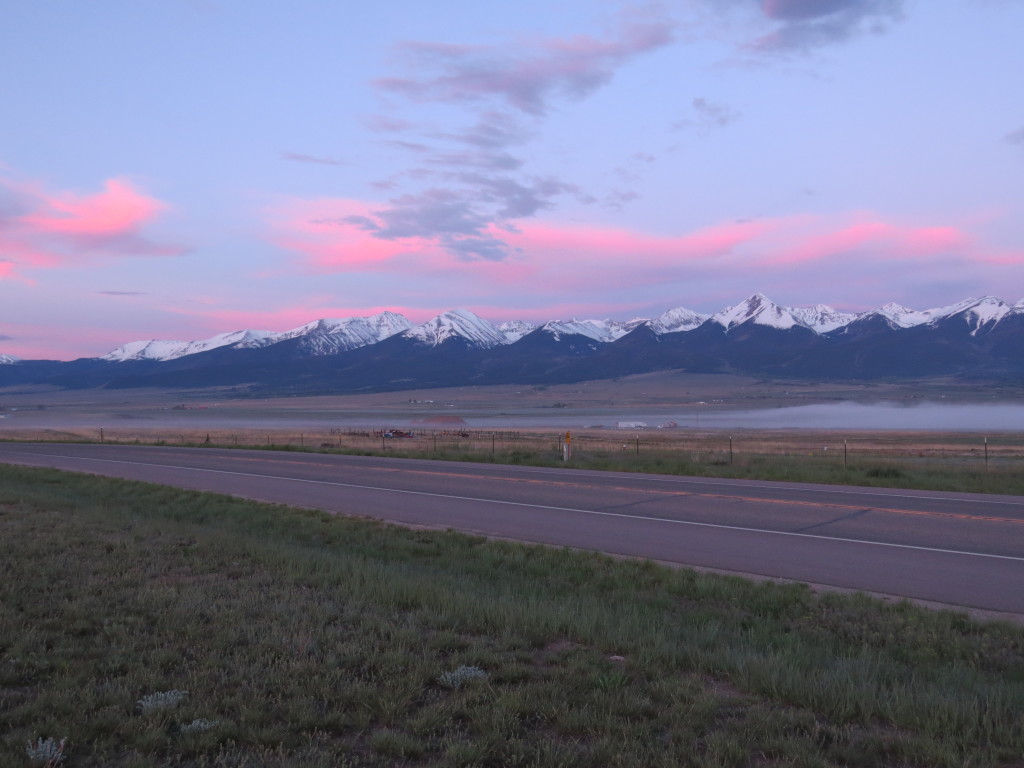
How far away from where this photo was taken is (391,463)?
94.7ft

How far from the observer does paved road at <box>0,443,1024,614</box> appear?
36.2 feet

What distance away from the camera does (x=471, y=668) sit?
6070 mm

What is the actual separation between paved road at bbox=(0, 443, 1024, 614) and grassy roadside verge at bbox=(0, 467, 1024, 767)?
6.45 ft

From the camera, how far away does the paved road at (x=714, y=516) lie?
36.2ft

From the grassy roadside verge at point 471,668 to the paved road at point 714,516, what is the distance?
1966 millimetres

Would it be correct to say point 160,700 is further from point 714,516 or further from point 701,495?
point 701,495

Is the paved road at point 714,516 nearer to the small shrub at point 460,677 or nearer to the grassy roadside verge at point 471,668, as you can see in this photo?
the grassy roadside verge at point 471,668

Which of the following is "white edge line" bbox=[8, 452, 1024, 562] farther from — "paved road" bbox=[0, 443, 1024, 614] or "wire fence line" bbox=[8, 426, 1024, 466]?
"wire fence line" bbox=[8, 426, 1024, 466]

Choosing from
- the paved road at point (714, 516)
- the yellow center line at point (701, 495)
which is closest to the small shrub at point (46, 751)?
the paved road at point (714, 516)

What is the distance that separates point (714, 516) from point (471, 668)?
1045cm

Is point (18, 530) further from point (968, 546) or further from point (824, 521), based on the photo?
point (968, 546)

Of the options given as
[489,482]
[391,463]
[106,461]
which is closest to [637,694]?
[489,482]

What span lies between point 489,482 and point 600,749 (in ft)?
57.0

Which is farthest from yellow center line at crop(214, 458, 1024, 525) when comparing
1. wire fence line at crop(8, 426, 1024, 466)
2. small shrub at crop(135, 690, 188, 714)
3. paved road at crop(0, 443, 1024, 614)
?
small shrub at crop(135, 690, 188, 714)
